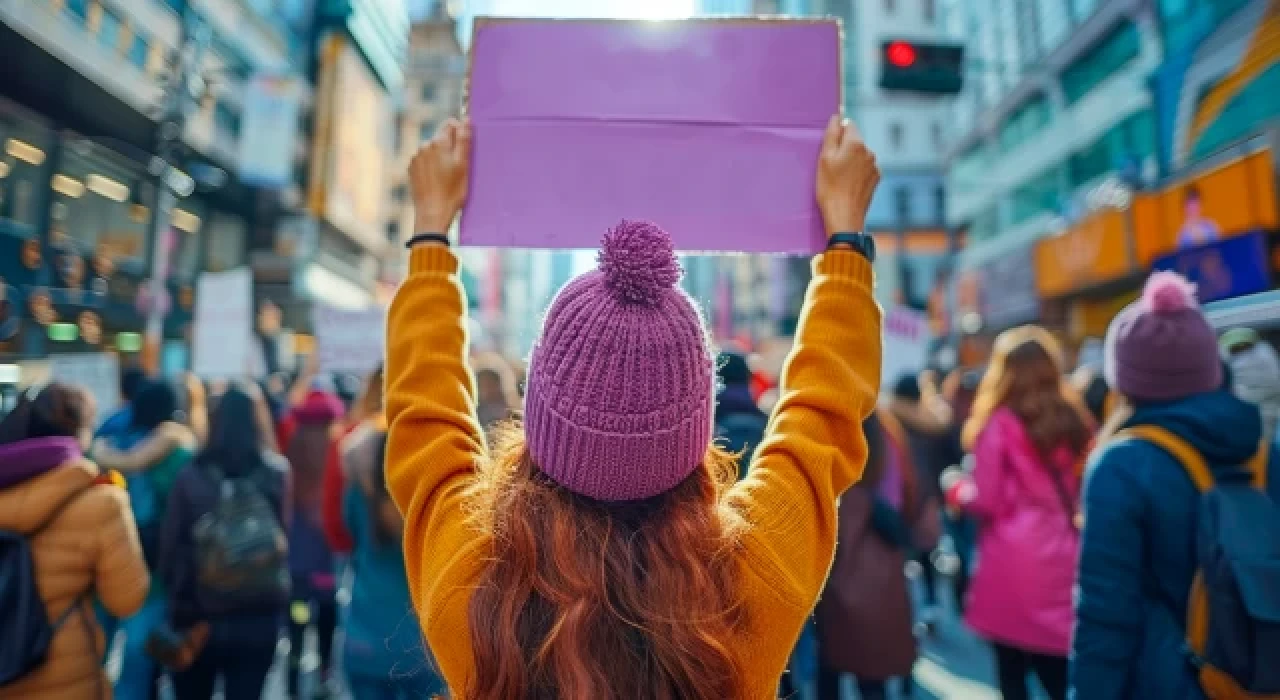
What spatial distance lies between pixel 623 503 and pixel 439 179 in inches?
31.4

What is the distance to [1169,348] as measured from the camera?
2098mm

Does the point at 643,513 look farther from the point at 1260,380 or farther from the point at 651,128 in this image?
the point at 1260,380

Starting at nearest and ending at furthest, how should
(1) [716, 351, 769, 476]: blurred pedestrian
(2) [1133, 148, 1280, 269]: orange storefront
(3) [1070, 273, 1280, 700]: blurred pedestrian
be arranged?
(3) [1070, 273, 1280, 700]: blurred pedestrian < (1) [716, 351, 769, 476]: blurred pedestrian < (2) [1133, 148, 1280, 269]: orange storefront

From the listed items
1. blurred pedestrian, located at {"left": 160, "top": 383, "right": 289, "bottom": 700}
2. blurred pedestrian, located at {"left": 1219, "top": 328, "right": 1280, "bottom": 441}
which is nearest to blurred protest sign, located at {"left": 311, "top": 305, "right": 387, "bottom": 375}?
blurred pedestrian, located at {"left": 160, "top": 383, "right": 289, "bottom": 700}

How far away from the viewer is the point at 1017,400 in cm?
338

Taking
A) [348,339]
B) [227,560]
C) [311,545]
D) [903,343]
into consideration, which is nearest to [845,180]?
[227,560]

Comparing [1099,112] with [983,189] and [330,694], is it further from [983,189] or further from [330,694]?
[330,694]

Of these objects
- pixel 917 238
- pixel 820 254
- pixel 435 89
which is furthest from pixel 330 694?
pixel 435 89

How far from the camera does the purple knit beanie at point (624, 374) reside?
982 mm

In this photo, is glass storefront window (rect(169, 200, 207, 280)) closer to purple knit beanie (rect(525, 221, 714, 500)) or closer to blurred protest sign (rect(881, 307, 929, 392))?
blurred protest sign (rect(881, 307, 929, 392))

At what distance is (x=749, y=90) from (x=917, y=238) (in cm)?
4101

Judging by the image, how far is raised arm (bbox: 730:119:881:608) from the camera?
115cm

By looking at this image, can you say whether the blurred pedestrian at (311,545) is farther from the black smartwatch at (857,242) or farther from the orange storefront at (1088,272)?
the orange storefront at (1088,272)

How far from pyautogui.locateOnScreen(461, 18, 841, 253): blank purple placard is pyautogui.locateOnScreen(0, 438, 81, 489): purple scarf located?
1.88 metres
